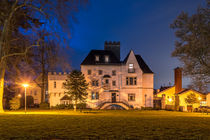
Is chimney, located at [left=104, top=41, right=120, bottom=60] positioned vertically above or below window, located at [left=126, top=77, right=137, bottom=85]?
above

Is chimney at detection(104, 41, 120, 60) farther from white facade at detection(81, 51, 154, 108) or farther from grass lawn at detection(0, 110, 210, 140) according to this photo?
grass lawn at detection(0, 110, 210, 140)

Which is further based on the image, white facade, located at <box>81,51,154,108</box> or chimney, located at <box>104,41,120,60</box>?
chimney, located at <box>104,41,120,60</box>

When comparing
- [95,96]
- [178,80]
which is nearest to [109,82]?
[95,96]

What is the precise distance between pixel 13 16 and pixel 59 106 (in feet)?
83.5

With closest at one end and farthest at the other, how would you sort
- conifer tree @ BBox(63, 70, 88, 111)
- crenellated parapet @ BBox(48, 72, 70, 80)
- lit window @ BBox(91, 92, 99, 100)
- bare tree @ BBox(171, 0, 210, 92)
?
bare tree @ BBox(171, 0, 210, 92)
conifer tree @ BBox(63, 70, 88, 111)
lit window @ BBox(91, 92, 99, 100)
crenellated parapet @ BBox(48, 72, 70, 80)

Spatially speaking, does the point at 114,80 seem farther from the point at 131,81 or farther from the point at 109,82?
the point at 131,81

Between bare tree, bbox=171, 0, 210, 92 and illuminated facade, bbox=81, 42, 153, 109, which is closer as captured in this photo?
bare tree, bbox=171, 0, 210, 92

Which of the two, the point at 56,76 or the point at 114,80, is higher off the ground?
the point at 56,76

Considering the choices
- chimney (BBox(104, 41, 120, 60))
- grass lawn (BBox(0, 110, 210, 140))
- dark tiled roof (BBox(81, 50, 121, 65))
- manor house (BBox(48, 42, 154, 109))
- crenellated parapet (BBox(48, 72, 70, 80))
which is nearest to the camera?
grass lawn (BBox(0, 110, 210, 140))

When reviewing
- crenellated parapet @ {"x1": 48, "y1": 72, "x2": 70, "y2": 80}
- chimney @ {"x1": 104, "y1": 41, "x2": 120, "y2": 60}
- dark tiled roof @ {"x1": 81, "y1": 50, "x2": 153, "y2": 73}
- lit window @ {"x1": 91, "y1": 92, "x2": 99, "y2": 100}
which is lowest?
lit window @ {"x1": 91, "y1": 92, "x2": 99, "y2": 100}

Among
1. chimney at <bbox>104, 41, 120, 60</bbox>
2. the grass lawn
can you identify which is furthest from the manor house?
the grass lawn

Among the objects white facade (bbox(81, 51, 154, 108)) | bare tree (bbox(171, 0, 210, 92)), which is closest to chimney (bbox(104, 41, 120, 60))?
white facade (bbox(81, 51, 154, 108))

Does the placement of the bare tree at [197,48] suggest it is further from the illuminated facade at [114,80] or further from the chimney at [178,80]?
the chimney at [178,80]

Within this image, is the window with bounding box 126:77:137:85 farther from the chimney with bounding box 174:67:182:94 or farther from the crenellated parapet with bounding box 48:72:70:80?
the crenellated parapet with bounding box 48:72:70:80
